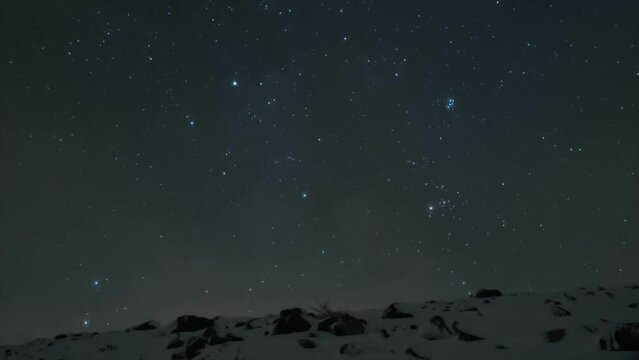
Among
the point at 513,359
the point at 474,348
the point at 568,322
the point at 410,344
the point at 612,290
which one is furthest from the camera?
the point at 612,290

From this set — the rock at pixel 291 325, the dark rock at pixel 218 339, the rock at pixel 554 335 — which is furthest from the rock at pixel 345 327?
the rock at pixel 554 335

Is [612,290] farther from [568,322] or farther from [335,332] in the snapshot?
[335,332]

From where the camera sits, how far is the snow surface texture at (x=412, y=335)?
4.93 metres

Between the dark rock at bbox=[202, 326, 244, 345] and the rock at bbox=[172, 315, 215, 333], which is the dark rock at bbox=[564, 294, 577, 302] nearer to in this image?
the dark rock at bbox=[202, 326, 244, 345]

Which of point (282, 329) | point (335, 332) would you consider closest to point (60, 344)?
point (282, 329)

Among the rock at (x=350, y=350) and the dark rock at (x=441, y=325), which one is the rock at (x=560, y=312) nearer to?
the dark rock at (x=441, y=325)

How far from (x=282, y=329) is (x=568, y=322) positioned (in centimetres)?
374

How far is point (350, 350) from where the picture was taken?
5.36 meters

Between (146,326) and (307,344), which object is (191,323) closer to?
(146,326)

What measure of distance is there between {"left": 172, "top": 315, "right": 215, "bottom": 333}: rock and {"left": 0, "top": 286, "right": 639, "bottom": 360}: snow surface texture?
2cm

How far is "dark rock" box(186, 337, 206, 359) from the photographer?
604 cm

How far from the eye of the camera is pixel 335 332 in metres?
6.43

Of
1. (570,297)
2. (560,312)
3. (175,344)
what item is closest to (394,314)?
(560,312)

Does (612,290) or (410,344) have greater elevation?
(612,290)
